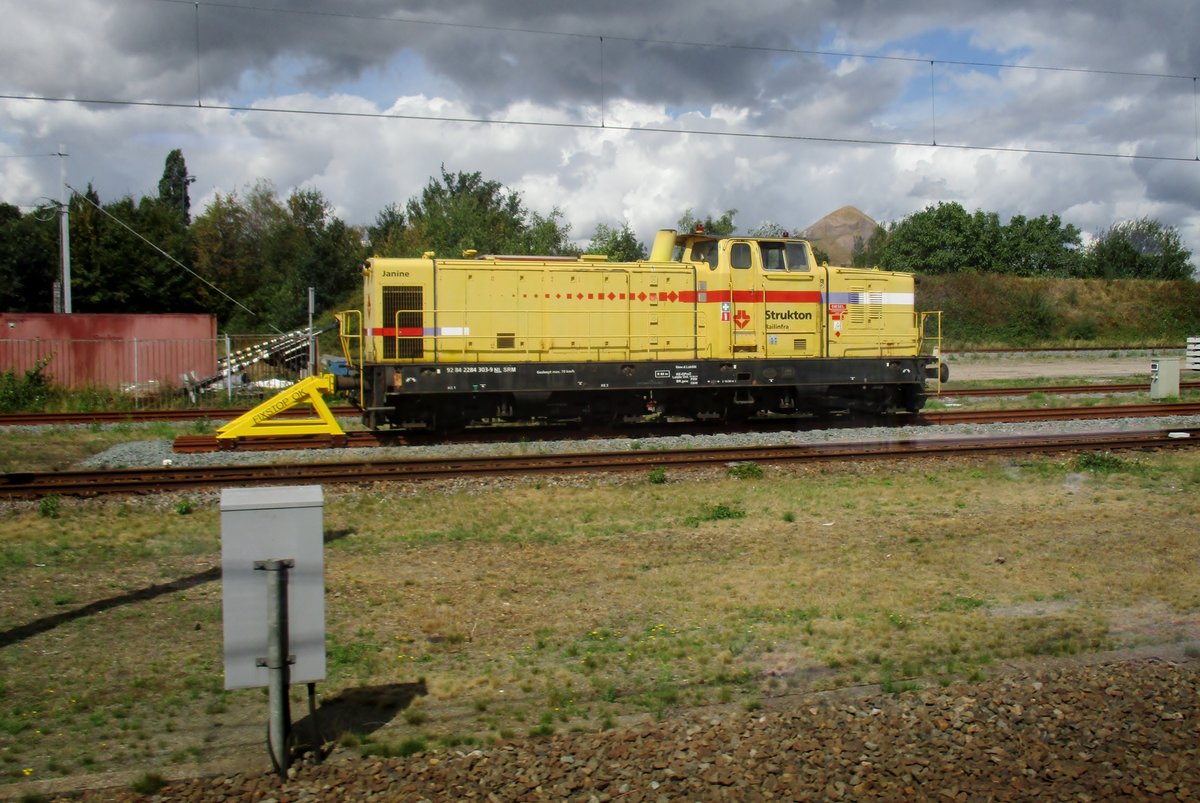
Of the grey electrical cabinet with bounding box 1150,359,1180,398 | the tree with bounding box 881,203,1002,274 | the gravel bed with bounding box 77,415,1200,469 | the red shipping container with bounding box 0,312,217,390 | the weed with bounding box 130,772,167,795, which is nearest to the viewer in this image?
the weed with bounding box 130,772,167,795

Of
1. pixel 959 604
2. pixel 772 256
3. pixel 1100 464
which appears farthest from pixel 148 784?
pixel 772 256

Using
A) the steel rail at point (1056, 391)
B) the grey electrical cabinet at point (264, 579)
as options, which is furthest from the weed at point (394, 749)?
the steel rail at point (1056, 391)

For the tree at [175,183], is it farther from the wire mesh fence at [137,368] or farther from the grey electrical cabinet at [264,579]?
the grey electrical cabinet at [264,579]

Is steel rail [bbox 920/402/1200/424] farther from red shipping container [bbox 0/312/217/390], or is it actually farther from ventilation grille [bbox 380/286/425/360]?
red shipping container [bbox 0/312/217/390]

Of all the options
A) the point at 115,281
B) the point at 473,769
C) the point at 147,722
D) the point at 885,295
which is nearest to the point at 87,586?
the point at 147,722

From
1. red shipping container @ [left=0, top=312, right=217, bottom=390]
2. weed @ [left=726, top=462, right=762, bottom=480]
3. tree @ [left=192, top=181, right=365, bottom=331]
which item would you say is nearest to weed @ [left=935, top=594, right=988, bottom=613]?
weed @ [left=726, top=462, right=762, bottom=480]

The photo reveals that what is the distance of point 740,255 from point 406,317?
20.5ft

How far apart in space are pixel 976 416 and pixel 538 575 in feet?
45.3

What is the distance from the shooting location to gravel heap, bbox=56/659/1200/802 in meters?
4.32

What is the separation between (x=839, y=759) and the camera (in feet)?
15.0

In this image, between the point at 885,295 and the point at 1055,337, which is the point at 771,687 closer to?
the point at 885,295

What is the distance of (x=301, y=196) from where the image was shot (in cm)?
6544

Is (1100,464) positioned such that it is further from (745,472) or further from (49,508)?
(49,508)

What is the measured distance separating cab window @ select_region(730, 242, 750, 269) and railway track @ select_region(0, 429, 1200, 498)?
13.1 ft
